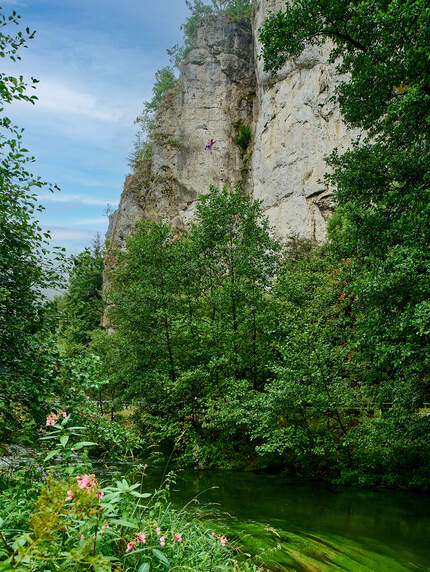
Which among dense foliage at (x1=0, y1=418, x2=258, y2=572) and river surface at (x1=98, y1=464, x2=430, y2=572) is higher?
dense foliage at (x1=0, y1=418, x2=258, y2=572)

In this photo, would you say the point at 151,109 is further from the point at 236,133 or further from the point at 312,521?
the point at 312,521

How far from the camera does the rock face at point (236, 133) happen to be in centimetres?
3231

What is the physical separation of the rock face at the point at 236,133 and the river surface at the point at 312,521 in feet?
78.0

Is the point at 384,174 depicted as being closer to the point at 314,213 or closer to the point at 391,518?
the point at 391,518

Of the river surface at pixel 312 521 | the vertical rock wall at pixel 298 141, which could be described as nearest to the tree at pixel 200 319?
the river surface at pixel 312 521

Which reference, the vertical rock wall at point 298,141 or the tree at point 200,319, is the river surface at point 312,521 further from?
the vertical rock wall at point 298,141

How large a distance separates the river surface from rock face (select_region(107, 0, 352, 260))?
2377cm

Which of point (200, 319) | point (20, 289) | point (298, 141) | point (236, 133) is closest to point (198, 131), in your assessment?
point (236, 133)

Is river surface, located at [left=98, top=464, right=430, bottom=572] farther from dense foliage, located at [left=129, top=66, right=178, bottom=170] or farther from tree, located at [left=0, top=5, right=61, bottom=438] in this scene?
dense foliage, located at [left=129, top=66, right=178, bottom=170]

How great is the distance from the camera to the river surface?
4844 mm

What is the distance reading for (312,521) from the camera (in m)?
7.43

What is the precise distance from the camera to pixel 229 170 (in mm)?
41781

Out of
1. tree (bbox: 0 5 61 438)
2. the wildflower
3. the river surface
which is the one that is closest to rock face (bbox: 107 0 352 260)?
the river surface

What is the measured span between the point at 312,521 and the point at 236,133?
138ft
